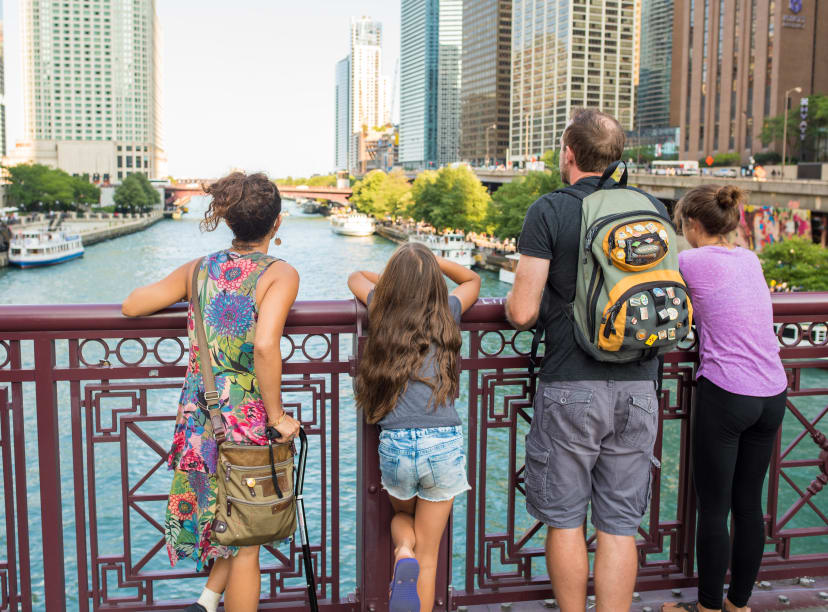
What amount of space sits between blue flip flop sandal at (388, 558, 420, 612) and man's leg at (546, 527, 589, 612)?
23.9 inches

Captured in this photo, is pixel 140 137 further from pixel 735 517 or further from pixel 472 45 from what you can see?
pixel 735 517

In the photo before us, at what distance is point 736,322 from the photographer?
366 cm

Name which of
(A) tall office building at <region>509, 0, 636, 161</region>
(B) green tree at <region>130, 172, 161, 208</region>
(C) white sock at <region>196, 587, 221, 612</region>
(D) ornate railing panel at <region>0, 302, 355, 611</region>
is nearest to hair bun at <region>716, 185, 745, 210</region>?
(D) ornate railing panel at <region>0, 302, 355, 611</region>

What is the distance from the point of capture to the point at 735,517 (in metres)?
3.93

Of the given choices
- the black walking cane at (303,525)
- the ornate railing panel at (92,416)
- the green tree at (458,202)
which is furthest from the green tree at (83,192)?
the black walking cane at (303,525)

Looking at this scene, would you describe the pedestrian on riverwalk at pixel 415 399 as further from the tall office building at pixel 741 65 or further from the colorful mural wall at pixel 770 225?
the tall office building at pixel 741 65

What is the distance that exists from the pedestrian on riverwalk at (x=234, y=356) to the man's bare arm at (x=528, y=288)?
884 mm

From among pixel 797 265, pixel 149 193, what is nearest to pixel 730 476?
pixel 797 265

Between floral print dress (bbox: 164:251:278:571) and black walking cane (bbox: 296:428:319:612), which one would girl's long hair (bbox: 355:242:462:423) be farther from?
floral print dress (bbox: 164:251:278:571)

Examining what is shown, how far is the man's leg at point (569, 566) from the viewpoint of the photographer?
3.48 m

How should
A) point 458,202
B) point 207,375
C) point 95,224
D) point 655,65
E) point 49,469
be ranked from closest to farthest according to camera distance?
point 207,375
point 49,469
point 458,202
point 95,224
point 655,65

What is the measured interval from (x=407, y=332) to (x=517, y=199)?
56.7 m

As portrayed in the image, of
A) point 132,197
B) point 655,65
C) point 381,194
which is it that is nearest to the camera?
point 381,194

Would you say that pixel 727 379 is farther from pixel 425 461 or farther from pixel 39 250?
pixel 39 250
